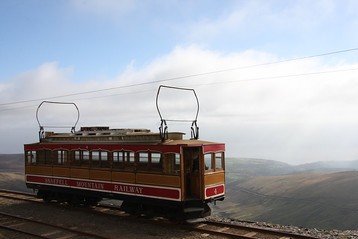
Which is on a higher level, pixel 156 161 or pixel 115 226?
pixel 156 161

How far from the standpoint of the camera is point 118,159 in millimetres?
15328

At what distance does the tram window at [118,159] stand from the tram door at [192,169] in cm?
307

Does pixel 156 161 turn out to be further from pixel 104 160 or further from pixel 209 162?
pixel 104 160

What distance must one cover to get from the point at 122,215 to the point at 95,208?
2.49 meters

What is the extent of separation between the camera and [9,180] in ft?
180

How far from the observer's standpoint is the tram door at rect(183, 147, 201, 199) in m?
13.7

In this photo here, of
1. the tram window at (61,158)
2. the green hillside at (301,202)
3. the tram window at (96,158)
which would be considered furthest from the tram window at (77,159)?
the green hillside at (301,202)

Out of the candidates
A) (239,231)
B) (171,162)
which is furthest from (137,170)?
(239,231)

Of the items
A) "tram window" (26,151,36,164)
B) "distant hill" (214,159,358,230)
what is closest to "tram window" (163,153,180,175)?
"tram window" (26,151,36,164)

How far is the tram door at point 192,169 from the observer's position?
1367cm

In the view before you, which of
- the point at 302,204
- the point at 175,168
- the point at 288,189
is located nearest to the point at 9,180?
the point at 175,168

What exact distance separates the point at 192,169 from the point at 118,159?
357cm

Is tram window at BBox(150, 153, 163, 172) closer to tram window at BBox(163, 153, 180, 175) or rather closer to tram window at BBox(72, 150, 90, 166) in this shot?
tram window at BBox(163, 153, 180, 175)

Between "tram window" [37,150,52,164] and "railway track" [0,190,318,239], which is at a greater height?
"tram window" [37,150,52,164]
